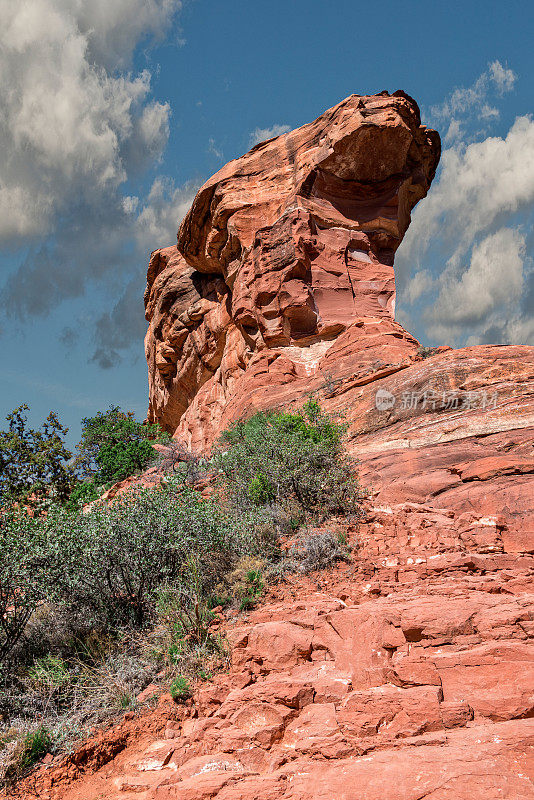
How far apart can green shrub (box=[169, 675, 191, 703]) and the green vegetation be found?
0.4 inches

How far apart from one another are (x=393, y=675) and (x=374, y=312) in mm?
20012

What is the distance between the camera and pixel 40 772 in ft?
13.5

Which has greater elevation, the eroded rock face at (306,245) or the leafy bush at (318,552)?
the eroded rock face at (306,245)

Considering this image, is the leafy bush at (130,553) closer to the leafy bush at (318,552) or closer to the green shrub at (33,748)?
the leafy bush at (318,552)

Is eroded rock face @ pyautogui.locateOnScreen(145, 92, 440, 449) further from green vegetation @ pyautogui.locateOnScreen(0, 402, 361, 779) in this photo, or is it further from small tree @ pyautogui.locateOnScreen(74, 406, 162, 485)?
green vegetation @ pyautogui.locateOnScreen(0, 402, 361, 779)

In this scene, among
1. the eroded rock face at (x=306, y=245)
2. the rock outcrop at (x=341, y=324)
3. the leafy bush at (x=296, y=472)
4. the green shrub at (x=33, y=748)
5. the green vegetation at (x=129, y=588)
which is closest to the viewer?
the green shrub at (x=33, y=748)

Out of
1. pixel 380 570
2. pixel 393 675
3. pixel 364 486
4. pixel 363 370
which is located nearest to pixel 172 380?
pixel 363 370

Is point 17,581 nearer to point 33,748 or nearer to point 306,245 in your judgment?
point 33,748

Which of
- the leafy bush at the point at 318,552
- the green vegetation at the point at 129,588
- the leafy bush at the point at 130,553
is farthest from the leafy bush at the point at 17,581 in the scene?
the leafy bush at the point at 318,552

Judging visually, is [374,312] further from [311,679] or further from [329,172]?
[311,679]

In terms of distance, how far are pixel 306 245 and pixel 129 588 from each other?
1825 centimetres

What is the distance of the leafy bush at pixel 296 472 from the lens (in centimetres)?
859

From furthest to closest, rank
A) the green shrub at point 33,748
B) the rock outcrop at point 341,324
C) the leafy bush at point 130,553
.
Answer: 1. the rock outcrop at point 341,324
2. the leafy bush at point 130,553
3. the green shrub at point 33,748

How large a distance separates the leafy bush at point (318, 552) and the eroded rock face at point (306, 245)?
35.4ft
